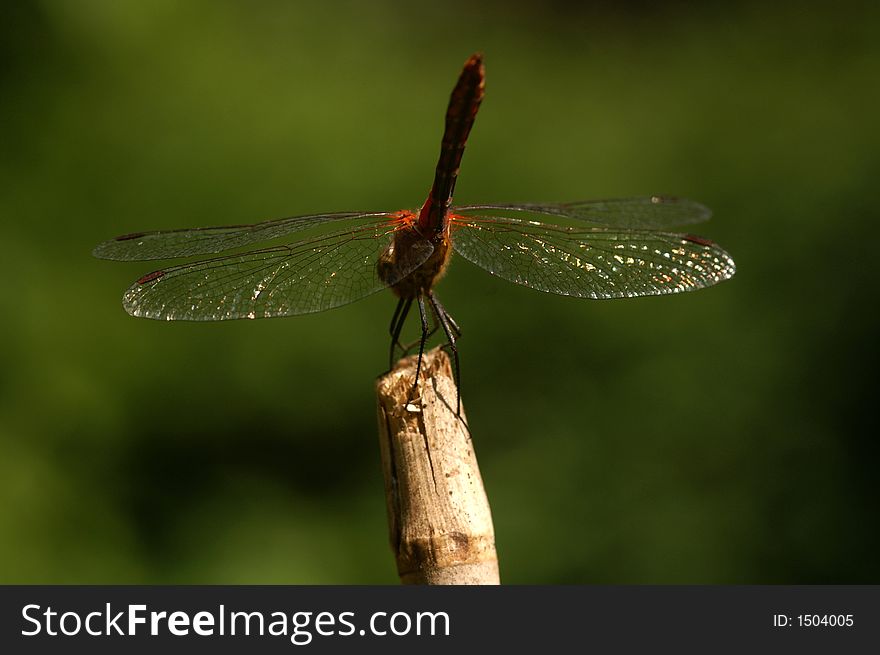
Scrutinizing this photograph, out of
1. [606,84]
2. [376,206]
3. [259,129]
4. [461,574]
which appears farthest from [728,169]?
[461,574]

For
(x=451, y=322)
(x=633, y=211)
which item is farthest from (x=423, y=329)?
(x=633, y=211)

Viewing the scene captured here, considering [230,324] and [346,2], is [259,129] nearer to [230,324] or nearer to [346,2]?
[230,324]

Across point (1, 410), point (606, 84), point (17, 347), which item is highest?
point (606, 84)

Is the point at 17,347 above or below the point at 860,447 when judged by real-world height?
above

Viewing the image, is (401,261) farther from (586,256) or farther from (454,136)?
(586,256)

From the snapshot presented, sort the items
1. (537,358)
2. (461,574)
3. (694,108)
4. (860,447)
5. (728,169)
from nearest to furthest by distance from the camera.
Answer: (461,574)
(860,447)
(537,358)
(728,169)
(694,108)

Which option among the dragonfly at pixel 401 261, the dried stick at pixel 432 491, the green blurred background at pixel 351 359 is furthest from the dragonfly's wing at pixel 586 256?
the green blurred background at pixel 351 359
